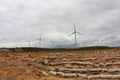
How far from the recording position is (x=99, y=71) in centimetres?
1981

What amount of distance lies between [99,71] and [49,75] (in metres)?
4.07

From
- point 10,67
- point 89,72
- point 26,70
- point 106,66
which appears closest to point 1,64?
point 10,67

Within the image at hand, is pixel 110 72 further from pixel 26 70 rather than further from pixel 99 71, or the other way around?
pixel 26 70

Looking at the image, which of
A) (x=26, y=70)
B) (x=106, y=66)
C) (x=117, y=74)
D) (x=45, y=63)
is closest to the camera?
(x=117, y=74)

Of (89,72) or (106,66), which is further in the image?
(106,66)

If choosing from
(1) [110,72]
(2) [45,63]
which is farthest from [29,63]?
(1) [110,72]

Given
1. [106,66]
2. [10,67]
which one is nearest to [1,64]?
[10,67]

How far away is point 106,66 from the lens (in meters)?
21.5

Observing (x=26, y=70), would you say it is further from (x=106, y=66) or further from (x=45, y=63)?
(x=106, y=66)

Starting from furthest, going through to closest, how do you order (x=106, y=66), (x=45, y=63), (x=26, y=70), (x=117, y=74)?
(x=45, y=63) → (x=106, y=66) → (x=26, y=70) → (x=117, y=74)

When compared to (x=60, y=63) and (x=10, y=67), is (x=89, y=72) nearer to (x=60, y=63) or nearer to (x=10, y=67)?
(x=60, y=63)

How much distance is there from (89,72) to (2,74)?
6.91 m

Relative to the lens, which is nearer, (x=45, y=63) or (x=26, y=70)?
(x=26, y=70)

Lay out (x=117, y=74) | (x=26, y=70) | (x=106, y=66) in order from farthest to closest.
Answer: (x=106, y=66) < (x=26, y=70) < (x=117, y=74)
